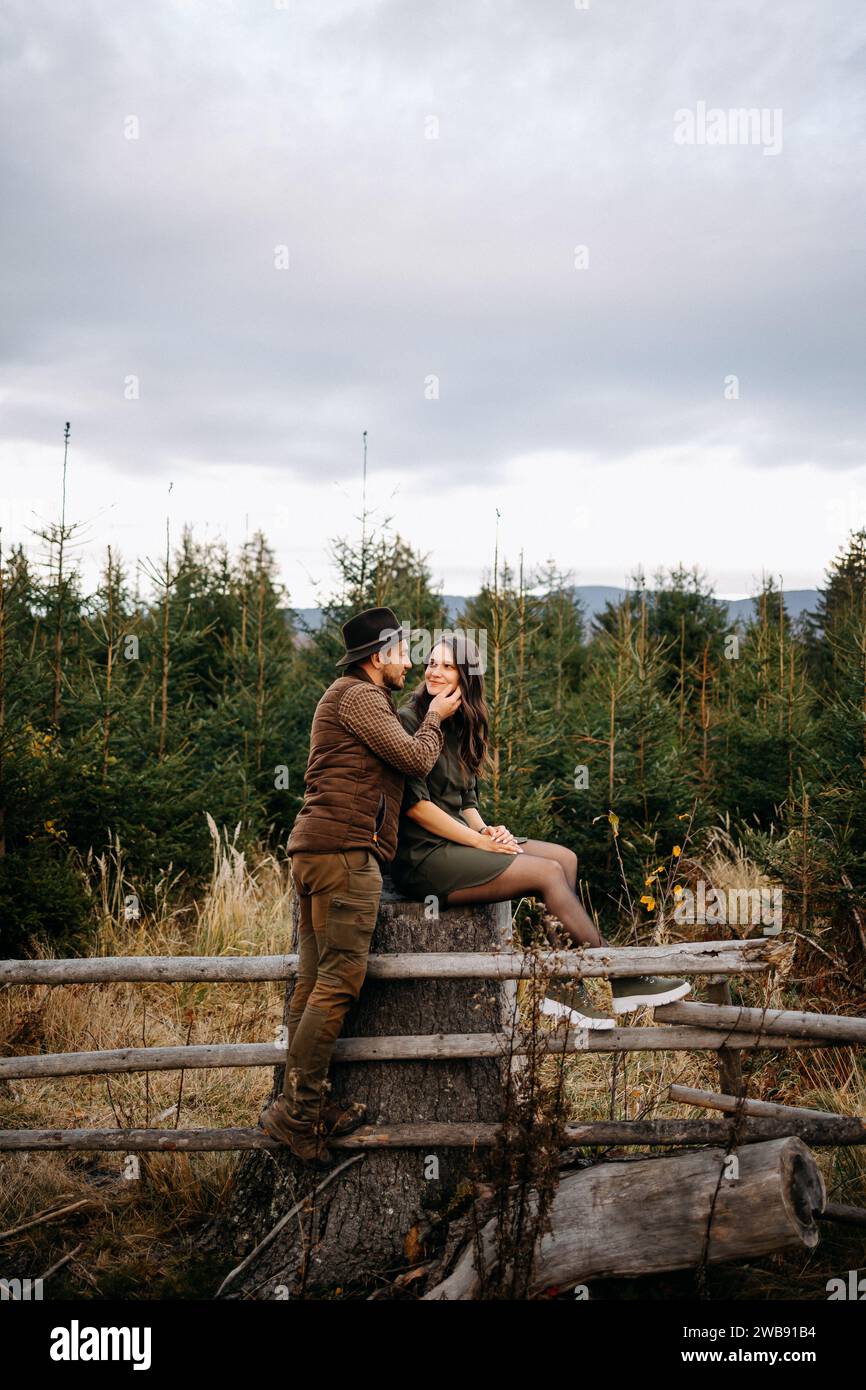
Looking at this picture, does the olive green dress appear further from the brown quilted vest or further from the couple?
the brown quilted vest

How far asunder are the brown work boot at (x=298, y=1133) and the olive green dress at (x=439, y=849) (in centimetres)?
96

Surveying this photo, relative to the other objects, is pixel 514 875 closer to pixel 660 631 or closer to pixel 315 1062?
pixel 315 1062

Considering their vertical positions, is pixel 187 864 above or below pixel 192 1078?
above

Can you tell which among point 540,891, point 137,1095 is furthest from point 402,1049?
point 137,1095

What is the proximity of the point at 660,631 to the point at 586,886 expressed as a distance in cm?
992

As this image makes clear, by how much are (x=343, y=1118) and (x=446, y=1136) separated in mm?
397

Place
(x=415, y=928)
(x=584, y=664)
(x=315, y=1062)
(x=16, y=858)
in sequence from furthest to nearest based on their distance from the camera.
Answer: (x=584, y=664), (x=16, y=858), (x=415, y=928), (x=315, y=1062)

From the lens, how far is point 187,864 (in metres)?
8.54

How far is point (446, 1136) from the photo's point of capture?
377 centimetres

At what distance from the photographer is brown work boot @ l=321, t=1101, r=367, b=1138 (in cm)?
371

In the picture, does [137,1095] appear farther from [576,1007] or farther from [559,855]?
[559,855]

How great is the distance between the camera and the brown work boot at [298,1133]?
12.0 feet

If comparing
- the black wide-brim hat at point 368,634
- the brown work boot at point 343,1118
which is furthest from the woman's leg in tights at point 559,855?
the brown work boot at point 343,1118
